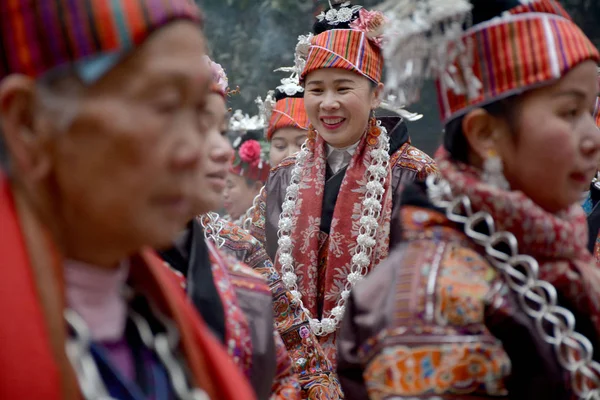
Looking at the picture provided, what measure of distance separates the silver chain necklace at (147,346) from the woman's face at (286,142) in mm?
4344

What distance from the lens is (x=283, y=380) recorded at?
2115 millimetres

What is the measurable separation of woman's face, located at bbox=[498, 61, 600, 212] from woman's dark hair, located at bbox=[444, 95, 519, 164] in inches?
0.6

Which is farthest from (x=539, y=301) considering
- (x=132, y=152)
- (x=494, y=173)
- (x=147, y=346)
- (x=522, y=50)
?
(x=132, y=152)

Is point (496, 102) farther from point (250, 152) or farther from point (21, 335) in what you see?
point (250, 152)

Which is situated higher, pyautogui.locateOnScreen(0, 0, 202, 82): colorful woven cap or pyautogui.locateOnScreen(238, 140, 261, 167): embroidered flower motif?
pyautogui.locateOnScreen(0, 0, 202, 82): colorful woven cap

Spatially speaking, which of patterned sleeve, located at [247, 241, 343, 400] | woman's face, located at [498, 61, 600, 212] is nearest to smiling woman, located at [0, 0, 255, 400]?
woman's face, located at [498, 61, 600, 212]

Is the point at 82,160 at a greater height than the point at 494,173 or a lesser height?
greater

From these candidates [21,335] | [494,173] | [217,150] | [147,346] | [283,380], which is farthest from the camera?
[217,150]

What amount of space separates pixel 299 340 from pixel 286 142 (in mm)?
2809

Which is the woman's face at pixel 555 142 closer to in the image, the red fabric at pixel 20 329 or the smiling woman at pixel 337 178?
the red fabric at pixel 20 329

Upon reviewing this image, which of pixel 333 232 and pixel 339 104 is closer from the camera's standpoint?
pixel 333 232

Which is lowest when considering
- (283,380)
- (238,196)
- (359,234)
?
(238,196)

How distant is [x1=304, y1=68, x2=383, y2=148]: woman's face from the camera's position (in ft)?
13.8

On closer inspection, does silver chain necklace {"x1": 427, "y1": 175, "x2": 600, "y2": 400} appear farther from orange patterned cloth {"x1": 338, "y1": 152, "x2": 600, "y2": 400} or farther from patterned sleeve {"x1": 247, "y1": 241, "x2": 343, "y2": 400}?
patterned sleeve {"x1": 247, "y1": 241, "x2": 343, "y2": 400}
